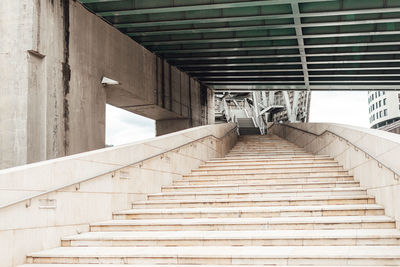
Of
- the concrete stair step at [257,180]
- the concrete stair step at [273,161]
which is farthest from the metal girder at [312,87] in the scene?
the concrete stair step at [257,180]

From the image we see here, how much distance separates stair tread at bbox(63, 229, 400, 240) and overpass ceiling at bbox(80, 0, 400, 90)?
9329mm

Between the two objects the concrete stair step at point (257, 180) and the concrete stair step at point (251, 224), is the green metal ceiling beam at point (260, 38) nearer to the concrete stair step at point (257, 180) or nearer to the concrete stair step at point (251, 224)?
the concrete stair step at point (257, 180)

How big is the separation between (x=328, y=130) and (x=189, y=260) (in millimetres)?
8849

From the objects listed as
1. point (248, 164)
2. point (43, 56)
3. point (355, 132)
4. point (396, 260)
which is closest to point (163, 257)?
point (396, 260)

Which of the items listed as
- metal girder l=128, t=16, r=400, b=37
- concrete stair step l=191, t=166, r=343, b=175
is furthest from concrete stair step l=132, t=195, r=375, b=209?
metal girder l=128, t=16, r=400, b=37

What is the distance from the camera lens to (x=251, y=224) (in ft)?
23.9

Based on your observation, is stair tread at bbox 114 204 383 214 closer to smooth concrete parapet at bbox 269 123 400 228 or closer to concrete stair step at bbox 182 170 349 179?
smooth concrete parapet at bbox 269 123 400 228

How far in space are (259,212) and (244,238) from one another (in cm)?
140

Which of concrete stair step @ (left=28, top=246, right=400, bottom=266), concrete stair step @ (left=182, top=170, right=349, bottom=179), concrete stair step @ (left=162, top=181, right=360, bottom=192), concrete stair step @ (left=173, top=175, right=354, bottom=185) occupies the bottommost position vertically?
concrete stair step @ (left=28, top=246, right=400, bottom=266)

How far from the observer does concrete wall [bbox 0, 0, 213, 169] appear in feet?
38.8

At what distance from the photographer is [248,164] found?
12812 mm

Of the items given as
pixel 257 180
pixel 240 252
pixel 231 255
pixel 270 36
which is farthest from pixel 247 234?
pixel 270 36

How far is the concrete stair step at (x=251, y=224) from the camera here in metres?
7.03

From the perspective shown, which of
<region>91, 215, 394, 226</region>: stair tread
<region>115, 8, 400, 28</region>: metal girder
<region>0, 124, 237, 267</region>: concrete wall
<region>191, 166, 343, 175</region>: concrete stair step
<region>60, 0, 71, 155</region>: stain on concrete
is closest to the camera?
<region>0, 124, 237, 267</region>: concrete wall
